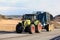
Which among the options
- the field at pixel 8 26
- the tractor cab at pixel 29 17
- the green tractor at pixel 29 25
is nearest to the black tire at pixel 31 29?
the green tractor at pixel 29 25

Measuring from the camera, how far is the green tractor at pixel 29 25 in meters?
30.8

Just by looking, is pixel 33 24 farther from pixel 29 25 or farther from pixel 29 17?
pixel 29 17

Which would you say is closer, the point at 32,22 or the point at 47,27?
the point at 32,22

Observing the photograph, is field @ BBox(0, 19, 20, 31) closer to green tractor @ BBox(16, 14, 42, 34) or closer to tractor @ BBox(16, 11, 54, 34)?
tractor @ BBox(16, 11, 54, 34)

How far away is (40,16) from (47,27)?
2.06 meters

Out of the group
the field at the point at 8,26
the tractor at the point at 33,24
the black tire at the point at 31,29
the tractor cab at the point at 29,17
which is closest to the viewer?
the black tire at the point at 31,29

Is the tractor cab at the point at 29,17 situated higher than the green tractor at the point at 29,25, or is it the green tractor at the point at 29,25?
the tractor cab at the point at 29,17

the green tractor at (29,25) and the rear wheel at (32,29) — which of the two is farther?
the green tractor at (29,25)

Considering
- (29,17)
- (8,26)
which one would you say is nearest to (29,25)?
(29,17)

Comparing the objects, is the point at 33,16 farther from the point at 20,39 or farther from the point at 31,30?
the point at 20,39

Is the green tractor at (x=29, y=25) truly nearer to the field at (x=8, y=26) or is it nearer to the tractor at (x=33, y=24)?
the tractor at (x=33, y=24)

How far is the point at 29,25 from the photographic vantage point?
3117 centimetres

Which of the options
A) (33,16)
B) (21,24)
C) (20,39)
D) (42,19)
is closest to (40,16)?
(42,19)

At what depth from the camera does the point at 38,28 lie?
3247 centimetres
